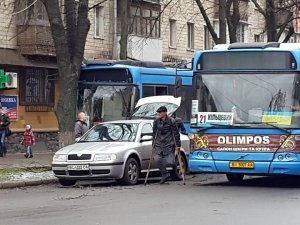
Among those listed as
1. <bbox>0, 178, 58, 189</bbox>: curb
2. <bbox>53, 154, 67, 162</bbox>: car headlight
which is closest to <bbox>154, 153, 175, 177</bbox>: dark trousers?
<bbox>53, 154, 67, 162</bbox>: car headlight

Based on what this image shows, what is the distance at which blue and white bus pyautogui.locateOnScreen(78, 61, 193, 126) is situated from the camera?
72.9 feet

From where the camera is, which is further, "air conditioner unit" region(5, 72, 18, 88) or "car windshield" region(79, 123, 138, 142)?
"air conditioner unit" region(5, 72, 18, 88)

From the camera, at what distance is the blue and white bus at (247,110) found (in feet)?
52.9

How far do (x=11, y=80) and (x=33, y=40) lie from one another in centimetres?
196

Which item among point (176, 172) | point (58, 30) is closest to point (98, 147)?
point (176, 172)

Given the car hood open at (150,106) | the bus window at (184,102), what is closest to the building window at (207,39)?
the bus window at (184,102)

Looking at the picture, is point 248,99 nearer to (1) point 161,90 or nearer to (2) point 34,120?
(1) point 161,90

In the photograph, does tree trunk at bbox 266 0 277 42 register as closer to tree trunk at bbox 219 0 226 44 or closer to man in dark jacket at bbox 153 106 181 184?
tree trunk at bbox 219 0 226 44

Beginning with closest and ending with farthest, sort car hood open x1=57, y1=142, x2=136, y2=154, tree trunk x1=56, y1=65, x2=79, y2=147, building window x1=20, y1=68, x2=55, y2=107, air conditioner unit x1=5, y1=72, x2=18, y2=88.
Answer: car hood open x1=57, y1=142, x2=136, y2=154, tree trunk x1=56, y1=65, x2=79, y2=147, air conditioner unit x1=5, y1=72, x2=18, y2=88, building window x1=20, y1=68, x2=55, y2=107

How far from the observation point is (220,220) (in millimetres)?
11367

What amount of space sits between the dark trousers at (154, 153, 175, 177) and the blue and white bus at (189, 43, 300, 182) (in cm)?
108

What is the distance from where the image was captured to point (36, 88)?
111 feet

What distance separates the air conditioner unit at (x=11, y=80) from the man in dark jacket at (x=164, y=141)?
14567mm

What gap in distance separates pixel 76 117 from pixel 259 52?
7.56 m
